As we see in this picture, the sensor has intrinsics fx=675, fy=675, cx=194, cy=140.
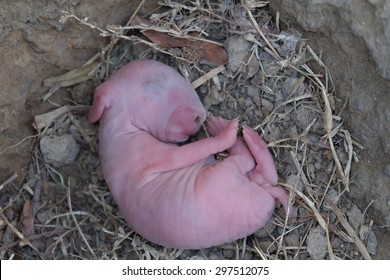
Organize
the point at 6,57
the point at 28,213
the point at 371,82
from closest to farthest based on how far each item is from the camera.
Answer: the point at 371,82 < the point at 6,57 < the point at 28,213

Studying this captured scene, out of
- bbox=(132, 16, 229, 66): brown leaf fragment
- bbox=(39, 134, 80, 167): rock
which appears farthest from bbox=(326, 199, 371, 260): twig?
bbox=(39, 134, 80, 167): rock

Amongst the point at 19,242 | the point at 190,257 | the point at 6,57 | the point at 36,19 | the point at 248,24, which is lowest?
the point at 19,242

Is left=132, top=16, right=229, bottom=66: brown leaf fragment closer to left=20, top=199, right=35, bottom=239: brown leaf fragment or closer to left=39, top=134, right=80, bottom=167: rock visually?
left=39, top=134, right=80, bottom=167: rock

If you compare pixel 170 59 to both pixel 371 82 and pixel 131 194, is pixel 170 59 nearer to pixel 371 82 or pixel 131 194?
pixel 131 194

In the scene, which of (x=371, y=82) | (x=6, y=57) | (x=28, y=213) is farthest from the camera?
(x=28, y=213)

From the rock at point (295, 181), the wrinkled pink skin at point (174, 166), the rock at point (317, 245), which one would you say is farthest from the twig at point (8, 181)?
the rock at point (317, 245)

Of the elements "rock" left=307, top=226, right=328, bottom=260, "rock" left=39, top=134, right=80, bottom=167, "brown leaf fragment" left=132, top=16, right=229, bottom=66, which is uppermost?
"brown leaf fragment" left=132, top=16, right=229, bottom=66
